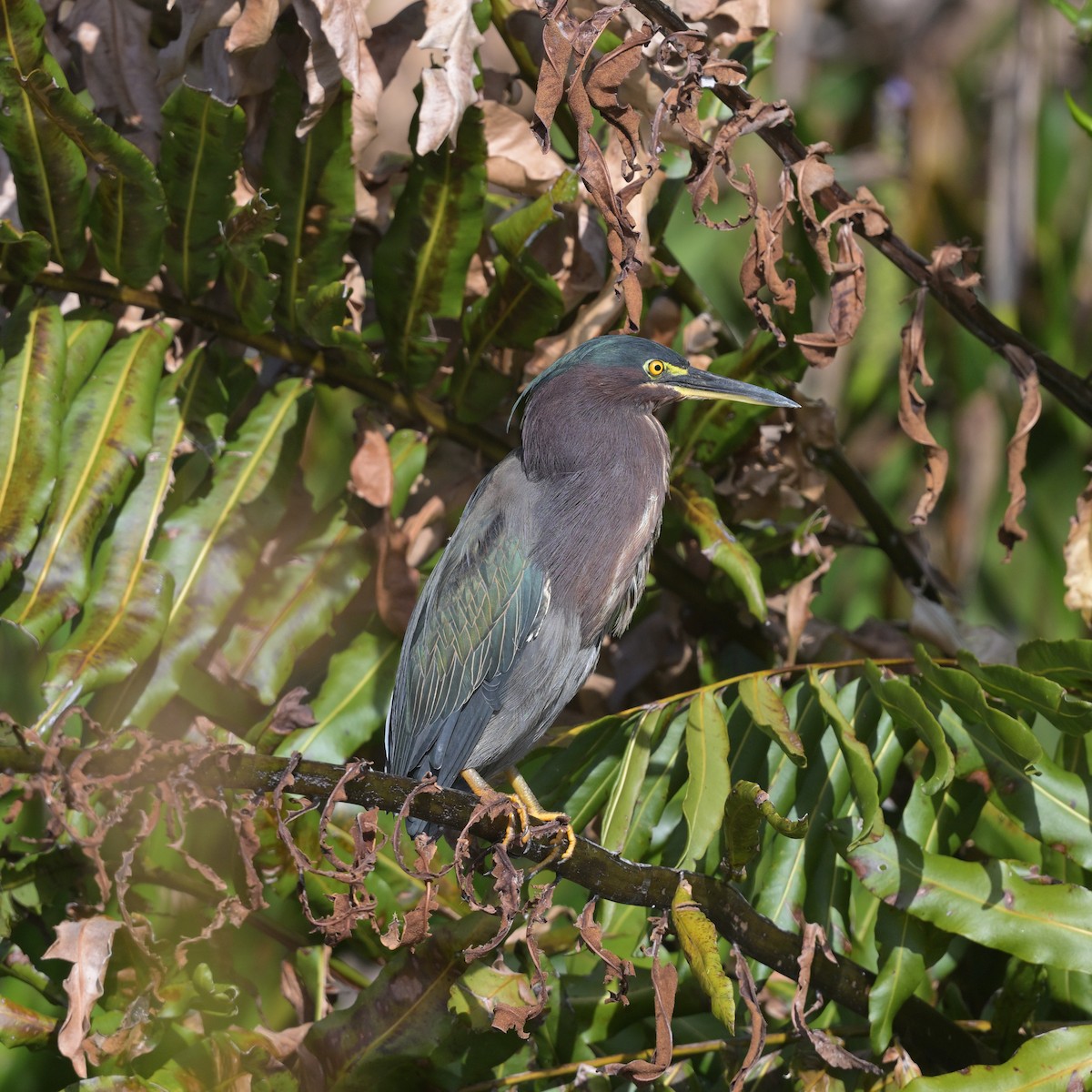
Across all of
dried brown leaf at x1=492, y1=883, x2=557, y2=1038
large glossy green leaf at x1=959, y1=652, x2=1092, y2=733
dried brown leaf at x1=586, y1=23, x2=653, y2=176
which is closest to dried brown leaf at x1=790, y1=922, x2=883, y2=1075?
dried brown leaf at x1=492, y1=883, x2=557, y2=1038

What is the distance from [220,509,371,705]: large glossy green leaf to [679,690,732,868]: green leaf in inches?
30.0

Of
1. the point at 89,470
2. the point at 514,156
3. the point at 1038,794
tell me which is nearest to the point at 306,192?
the point at 514,156

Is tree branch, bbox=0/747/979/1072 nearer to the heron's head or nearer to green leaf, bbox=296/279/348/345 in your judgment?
the heron's head

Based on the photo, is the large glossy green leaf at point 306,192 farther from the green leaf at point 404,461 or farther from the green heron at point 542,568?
the green heron at point 542,568

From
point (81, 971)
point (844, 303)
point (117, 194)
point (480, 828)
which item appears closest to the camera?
point (81, 971)

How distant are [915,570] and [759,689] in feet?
3.64

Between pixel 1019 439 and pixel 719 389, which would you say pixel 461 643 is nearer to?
pixel 719 389

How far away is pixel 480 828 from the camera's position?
6.86 ft

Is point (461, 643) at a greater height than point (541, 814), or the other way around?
point (461, 643)

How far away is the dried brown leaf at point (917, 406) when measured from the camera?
233 centimetres

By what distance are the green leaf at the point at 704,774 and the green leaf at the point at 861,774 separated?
19 cm

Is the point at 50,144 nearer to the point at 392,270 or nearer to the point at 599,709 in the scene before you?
the point at 392,270

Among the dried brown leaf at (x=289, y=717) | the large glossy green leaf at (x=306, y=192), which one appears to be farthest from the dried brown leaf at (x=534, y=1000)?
the large glossy green leaf at (x=306, y=192)

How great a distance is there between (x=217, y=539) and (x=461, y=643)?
52cm
